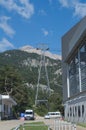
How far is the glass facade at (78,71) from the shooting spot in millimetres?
48406

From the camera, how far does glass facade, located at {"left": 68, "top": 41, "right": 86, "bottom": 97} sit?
48.4 meters

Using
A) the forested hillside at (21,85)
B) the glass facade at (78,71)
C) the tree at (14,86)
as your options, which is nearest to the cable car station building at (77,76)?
the glass facade at (78,71)

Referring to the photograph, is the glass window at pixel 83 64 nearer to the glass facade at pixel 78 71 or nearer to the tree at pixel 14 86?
the glass facade at pixel 78 71

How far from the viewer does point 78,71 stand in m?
51.9

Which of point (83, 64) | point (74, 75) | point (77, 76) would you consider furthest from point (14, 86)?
point (83, 64)

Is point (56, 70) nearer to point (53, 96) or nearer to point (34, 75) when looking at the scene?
point (34, 75)

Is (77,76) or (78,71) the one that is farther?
(77,76)

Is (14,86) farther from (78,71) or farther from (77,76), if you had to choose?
(78,71)

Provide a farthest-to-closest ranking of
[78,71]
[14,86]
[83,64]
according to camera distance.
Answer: [14,86] < [78,71] < [83,64]

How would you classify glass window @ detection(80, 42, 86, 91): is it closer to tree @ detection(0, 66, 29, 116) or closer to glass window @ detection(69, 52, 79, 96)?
glass window @ detection(69, 52, 79, 96)

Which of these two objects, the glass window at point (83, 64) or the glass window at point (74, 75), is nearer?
the glass window at point (83, 64)

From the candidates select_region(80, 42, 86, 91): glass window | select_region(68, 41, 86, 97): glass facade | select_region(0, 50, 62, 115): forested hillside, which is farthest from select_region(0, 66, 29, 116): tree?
select_region(80, 42, 86, 91): glass window

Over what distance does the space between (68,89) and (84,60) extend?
15.8m

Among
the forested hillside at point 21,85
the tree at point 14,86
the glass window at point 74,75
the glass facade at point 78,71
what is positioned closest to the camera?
the glass facade at point 78,71
